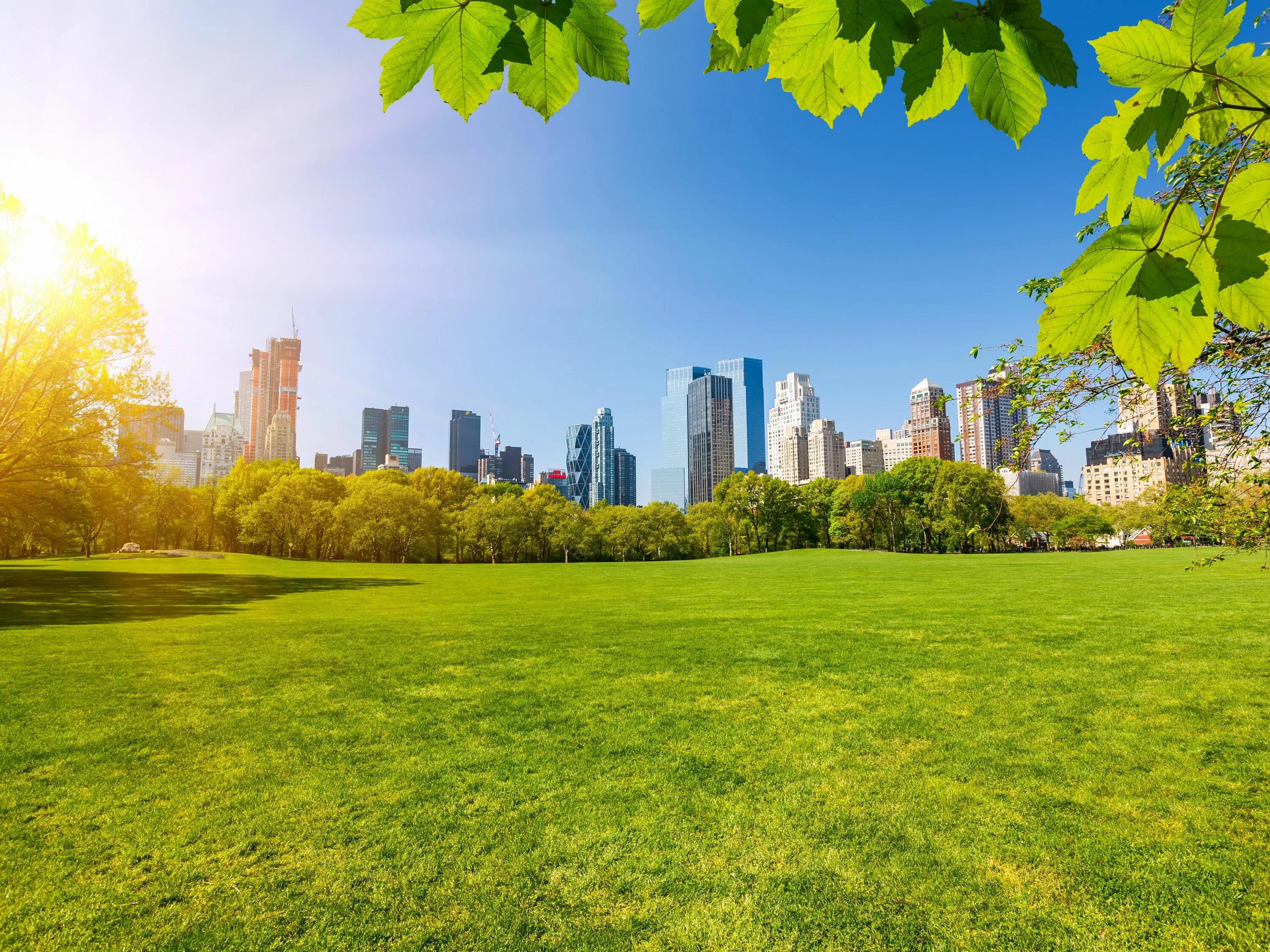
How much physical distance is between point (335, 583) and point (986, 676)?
25.7 meters

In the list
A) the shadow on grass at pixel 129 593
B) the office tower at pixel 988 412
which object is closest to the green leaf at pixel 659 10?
the office tower at pixel 988 412

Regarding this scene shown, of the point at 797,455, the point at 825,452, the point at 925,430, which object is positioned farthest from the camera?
the point at 797,455

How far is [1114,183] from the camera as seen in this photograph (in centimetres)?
104

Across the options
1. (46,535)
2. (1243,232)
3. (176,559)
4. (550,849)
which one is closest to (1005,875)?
(550,849)

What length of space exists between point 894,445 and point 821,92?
209 m

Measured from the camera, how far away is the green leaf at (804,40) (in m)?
1.14

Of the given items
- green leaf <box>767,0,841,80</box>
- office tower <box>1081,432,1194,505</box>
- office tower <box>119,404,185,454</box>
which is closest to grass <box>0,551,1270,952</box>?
office tower <box>1081,432,1194,505</box>

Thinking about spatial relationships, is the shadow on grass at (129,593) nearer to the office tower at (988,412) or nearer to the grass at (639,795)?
the grass at (639,795)

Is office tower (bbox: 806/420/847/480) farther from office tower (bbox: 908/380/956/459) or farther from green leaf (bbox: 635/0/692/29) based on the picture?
green leaf (bbox: 635/0/692/29)

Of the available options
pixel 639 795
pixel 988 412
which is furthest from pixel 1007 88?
pixel 639 795

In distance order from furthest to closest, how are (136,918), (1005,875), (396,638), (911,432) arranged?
(911,432) < (396,638) < (1005,875) < (136,918)

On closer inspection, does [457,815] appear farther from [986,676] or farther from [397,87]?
[986,676]

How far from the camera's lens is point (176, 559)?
39.3 m

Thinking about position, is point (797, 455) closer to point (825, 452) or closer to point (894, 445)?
point (825, 452)
